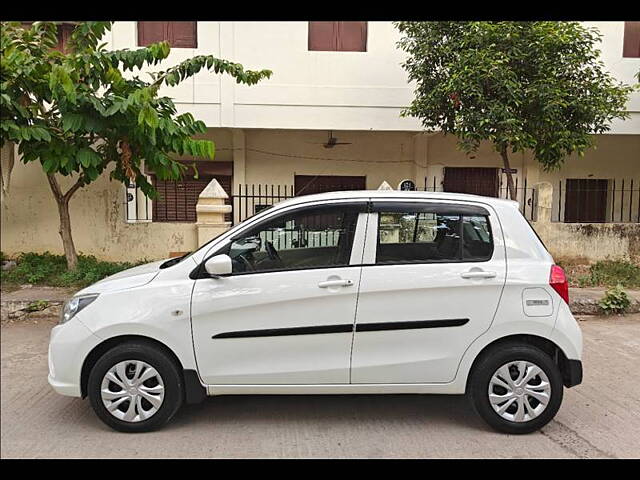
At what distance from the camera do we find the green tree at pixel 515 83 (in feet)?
23.2

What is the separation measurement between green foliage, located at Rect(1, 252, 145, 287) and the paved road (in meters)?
3.45

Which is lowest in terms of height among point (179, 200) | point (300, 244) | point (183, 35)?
point (300, 244)

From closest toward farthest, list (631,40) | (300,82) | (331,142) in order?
(300,82), (631,40), (331,142)

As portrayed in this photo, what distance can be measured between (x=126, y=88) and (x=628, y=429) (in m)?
5.91

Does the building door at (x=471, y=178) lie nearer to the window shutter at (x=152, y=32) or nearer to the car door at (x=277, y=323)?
the window shutter at (x=152, y=32)

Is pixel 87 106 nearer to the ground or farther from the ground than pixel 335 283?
farther from the ground

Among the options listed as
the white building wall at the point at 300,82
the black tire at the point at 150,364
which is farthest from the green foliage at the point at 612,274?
the black tire at the point at 150,364

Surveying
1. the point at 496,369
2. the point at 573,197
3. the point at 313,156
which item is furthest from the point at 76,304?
the point at 573,197

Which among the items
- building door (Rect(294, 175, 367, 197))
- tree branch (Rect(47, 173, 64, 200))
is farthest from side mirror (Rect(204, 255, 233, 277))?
building door (Rect(294, 175, 367, 197))

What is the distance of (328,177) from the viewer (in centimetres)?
1059

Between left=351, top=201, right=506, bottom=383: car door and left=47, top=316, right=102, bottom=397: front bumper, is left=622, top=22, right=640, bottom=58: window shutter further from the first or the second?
left=47, top=316, right=102, bottom=397: front bumper

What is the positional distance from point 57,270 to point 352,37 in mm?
6412

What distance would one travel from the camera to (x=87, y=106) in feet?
17.6

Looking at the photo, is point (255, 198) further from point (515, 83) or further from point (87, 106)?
point (515, 83)
